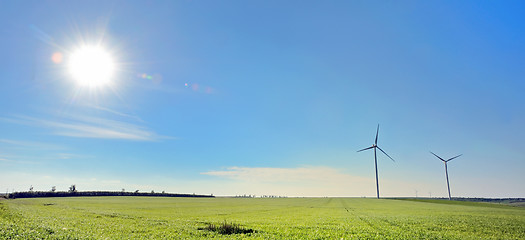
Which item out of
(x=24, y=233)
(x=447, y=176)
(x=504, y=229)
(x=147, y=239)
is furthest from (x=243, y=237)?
(x=447, y=176)

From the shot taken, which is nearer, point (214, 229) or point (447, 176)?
point (214, 229)

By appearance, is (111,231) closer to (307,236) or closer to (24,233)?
(24,233)

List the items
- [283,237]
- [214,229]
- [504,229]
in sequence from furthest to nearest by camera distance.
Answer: [504,229], [214,229], [283,237]

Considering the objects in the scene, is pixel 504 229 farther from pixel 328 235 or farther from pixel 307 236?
pixel 307 236

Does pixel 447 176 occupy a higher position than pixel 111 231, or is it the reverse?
pixel 447 176

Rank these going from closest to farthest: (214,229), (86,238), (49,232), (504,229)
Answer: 1. (86,238)
2. (49,232)
3. (214,229)
4. (504,229)

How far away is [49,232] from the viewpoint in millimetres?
23156

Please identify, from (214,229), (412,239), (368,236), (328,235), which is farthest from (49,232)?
(412,239)

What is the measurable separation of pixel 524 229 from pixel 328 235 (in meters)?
28.7

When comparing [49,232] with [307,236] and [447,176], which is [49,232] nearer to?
[307,236]

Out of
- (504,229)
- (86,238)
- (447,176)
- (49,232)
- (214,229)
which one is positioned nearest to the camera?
(86,238)

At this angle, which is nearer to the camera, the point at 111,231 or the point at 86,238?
the point at 86,238

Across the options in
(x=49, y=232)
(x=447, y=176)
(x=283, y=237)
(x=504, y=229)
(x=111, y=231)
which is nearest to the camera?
(x=49, y=232)

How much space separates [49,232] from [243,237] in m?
17.2
